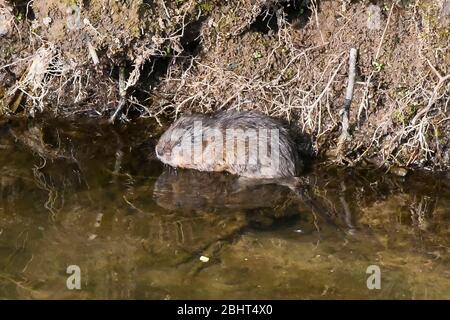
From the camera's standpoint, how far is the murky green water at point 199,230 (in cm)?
461

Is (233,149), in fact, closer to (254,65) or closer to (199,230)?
(254,65)

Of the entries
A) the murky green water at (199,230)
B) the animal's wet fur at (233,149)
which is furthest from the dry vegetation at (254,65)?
the murky green water at (199,230)

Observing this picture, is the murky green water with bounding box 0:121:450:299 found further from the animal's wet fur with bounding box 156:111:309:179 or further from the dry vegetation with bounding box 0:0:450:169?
the dry vegetation with bounding box 0:0:450:169

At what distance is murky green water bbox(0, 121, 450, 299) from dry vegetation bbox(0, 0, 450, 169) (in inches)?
20.5

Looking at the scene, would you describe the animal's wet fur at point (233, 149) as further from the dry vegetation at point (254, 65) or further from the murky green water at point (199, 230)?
the dry vegetation at point (254, 65)

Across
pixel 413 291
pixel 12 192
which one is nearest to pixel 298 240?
pixel 413 291

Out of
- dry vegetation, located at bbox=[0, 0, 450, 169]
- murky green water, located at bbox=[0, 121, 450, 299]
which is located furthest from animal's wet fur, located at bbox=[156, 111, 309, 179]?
dry vegetation, located at bbox=[0, 0, 450, 169]

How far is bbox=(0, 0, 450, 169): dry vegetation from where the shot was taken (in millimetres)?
6410

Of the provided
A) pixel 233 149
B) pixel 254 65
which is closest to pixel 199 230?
pixel 233 149

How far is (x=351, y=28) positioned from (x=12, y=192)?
335 centimetres

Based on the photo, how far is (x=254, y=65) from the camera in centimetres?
696

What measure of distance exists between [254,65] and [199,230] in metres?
2.28

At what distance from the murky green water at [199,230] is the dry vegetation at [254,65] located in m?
0.52

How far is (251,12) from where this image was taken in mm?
6664
